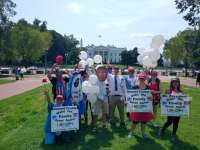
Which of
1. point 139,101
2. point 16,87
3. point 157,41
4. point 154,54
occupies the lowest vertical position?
point 16,87

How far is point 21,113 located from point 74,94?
5.85 meters

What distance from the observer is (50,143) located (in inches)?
377

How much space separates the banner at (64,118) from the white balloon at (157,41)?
11.7 ft

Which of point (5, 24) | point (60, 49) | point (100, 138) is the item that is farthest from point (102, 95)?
point (60, 49)

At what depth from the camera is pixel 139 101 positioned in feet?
32.8

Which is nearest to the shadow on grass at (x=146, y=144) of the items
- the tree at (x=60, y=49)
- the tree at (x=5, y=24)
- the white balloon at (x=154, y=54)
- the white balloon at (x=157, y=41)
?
the white balloon at (x=154, y=54)

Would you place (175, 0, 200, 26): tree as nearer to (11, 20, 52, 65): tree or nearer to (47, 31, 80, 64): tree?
(11, 20, 52, 65): tree

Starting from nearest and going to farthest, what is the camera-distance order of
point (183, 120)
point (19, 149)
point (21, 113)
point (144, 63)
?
point (19, 149), point (144, 63), point (183, 120), point (21, 113)

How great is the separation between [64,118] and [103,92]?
221cm

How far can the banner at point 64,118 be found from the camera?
9219mm

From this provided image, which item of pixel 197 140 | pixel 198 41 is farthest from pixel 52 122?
pixel 198 41

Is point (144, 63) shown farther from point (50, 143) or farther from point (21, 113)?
point (21, 113)

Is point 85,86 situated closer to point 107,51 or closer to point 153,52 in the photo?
point 153,52

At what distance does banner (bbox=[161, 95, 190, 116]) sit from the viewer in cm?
1016
